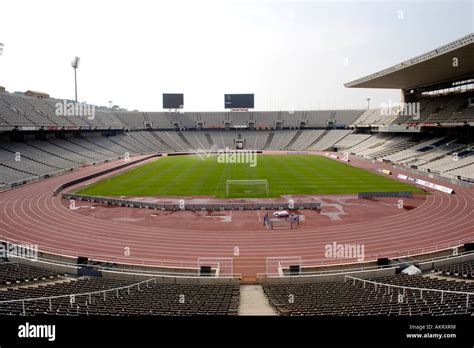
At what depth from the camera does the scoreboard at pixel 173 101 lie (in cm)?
10356

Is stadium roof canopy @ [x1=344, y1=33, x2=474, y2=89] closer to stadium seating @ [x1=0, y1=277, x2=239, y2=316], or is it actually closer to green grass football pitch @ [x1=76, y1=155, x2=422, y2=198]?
green grass football pitch @ [x1=76, y1=155, x2=422, y2=198]

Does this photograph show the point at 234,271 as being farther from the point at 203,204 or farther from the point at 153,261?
the point at 203,204

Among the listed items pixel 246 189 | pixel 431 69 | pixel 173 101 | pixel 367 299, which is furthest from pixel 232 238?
pixel 173 101

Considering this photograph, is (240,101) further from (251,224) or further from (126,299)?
(126,299)

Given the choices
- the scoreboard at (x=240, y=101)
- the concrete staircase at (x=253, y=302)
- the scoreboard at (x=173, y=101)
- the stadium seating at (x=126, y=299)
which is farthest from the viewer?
the scoreboard at (x=173, y=101)

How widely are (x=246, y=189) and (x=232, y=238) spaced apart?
15.9 m

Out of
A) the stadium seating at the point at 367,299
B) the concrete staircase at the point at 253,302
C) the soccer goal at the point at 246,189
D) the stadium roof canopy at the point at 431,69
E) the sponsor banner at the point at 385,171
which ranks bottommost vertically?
the concrete staircase at the point at 253,302

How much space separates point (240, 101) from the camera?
103 m

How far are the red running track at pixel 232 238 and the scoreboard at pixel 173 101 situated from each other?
255 feet

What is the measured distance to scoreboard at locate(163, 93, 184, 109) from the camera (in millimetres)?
103562

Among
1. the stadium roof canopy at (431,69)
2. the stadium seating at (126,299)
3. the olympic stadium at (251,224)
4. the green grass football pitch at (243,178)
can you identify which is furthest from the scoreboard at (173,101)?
the stadium seating at (126,299)

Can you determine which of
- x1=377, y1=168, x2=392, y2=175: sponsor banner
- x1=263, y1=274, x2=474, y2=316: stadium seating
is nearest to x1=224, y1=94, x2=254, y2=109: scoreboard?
x1=377, y1=168, x2=392, y2=175: sponsor banner

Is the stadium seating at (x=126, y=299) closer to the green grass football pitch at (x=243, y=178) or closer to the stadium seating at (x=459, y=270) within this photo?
the stadium seating at (x=459, y=270)
